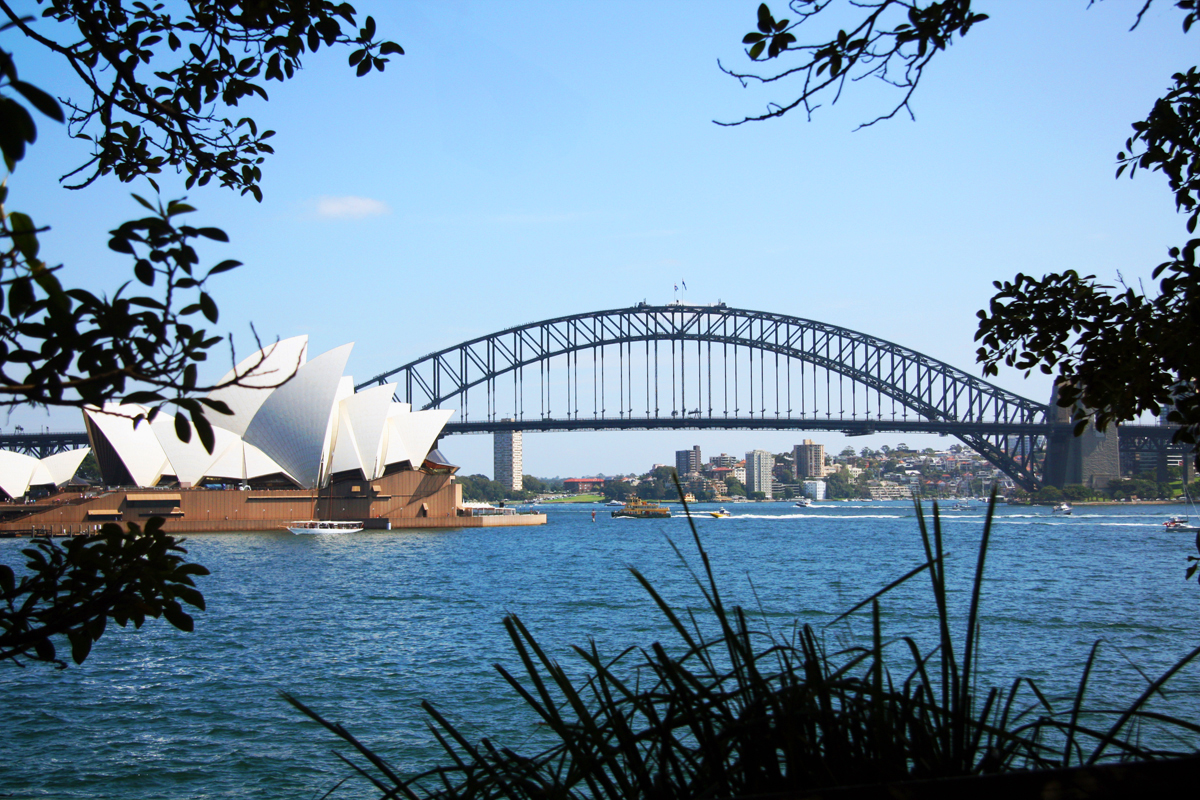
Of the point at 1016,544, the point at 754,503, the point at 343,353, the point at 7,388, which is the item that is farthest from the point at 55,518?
the point at 754,503

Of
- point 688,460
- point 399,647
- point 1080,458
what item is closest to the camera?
point 399,647

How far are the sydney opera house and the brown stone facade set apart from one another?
0.05m

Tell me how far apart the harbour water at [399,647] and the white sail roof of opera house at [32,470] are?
30.4 m

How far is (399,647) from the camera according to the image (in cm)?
1291

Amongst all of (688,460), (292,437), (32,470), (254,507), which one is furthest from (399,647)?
(688,460)

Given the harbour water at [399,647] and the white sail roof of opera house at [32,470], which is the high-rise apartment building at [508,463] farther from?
the harbour water at [399,647]

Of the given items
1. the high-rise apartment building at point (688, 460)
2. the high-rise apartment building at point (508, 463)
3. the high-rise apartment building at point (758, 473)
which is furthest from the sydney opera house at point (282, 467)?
the high-rise apartment building at point (508, 463)

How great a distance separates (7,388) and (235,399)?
42392 millimetres

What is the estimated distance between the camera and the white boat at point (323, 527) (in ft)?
142

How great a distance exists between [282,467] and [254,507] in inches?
110

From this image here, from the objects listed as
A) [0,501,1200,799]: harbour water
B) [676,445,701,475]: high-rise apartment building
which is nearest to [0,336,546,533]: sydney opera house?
[0,501,1200,799]: harbour water

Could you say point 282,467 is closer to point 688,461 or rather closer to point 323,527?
point 323,527

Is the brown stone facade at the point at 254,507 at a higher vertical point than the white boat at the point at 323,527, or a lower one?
higher

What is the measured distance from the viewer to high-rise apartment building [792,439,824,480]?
113m
